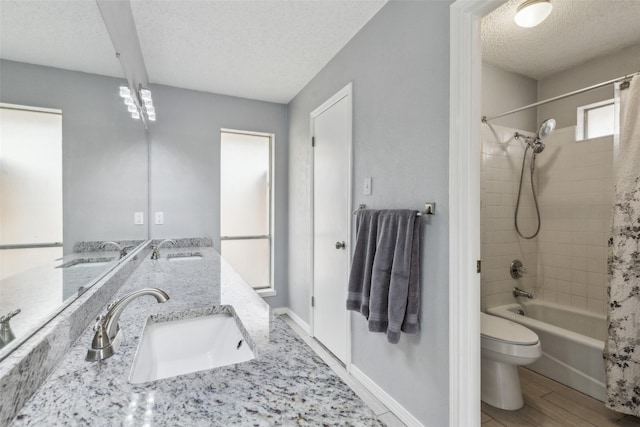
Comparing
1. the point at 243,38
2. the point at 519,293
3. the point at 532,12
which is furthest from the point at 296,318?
the point at 532,12

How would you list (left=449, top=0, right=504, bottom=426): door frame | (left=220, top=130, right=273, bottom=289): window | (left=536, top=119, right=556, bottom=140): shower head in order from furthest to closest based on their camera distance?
(left=220, top=130, right=273, bottom=289): window → (left=536, top=119, right=556, bottom=140): shower head → (left=449, top=0, right=504, bottom=426): door frame

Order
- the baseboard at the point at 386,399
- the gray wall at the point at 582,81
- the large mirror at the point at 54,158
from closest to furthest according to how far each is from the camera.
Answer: the large mirror at the point at 54,158, the baseboard at the point at 386,399, the gray wall at the point at 582,81

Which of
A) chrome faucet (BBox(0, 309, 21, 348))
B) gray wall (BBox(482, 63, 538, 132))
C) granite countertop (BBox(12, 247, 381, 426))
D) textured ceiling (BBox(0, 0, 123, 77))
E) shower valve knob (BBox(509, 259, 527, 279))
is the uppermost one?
gray wall (BBox(482, 63, 538, 132))

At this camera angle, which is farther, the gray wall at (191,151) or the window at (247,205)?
the window at (247,205)

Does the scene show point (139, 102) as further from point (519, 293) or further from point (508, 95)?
point (519, 293)

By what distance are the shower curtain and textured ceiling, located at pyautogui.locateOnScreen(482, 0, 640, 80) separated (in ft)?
1.72

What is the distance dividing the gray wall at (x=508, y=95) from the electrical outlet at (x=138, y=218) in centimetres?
274

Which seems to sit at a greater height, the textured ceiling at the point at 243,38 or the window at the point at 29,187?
the textured ceiling at the point at 243,38

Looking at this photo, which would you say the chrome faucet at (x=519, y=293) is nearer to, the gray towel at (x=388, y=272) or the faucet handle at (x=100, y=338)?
the gray towel at (x=388, y=272)

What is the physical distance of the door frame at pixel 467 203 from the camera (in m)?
1.32

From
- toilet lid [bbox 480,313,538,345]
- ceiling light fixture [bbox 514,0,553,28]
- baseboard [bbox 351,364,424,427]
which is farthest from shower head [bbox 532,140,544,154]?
baseboard [bbox 351,364,424,427]

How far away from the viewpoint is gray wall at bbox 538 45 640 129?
225 centimetres

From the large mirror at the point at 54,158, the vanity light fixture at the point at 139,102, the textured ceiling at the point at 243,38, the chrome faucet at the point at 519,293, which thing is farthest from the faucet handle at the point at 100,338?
the chrome faucet at the point at 519,293

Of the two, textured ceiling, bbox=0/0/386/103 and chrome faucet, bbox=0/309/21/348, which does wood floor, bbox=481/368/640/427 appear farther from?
textured ceiling, bbox=0/0/386/103
